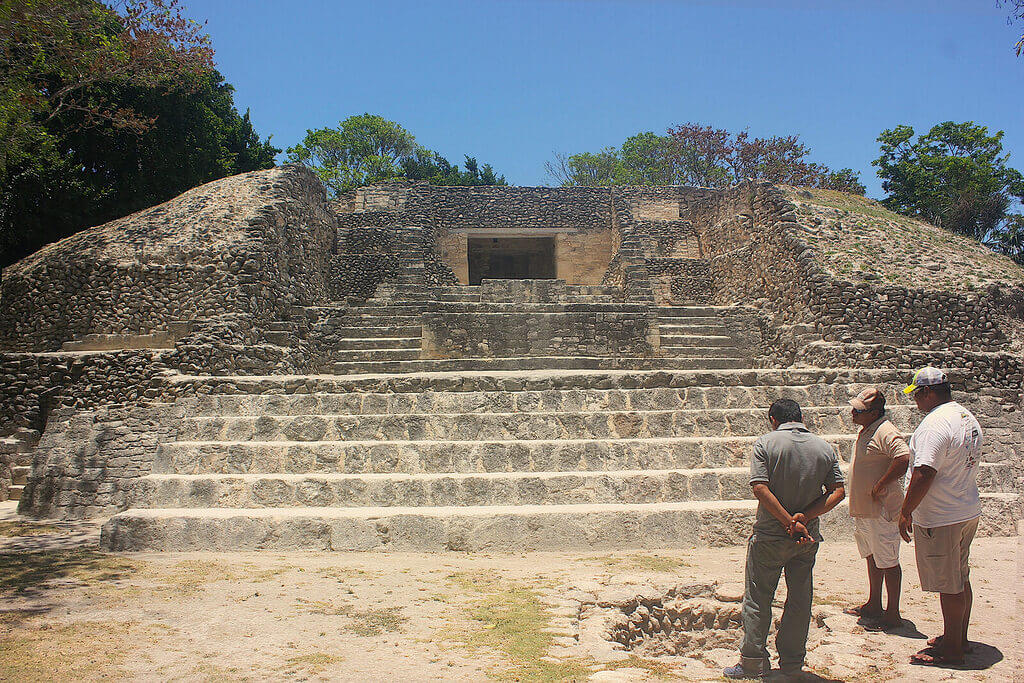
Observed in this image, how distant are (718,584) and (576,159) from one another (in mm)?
34976

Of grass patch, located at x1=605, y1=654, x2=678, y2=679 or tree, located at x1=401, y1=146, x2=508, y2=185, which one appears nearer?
grass patch, located at x1=605, y1=654, x2=678, y2=679

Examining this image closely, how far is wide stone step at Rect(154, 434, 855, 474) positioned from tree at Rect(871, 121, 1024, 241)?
61.5 ft

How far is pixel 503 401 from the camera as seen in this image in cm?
713

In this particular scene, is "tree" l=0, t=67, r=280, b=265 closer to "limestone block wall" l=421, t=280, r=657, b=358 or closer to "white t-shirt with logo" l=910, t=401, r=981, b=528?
"limestone block wall" l=421, t=280, r=657, b=358

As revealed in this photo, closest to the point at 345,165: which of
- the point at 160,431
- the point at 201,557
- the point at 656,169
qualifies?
the point at 656,169

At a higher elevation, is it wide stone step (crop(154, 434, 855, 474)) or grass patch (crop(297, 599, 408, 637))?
wide stone step (crop(154, 434, 855, 474))

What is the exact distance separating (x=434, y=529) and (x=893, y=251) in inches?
392

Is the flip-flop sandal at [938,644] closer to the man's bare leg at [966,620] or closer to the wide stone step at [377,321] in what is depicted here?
the man's bare leg at [966,620]

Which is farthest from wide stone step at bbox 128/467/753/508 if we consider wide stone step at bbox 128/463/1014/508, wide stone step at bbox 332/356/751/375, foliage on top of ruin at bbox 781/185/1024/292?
foliage on top of ruin at bbox 781/185/1024/292

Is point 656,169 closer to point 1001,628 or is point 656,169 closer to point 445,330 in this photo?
point 445,330

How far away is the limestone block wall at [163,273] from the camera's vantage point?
9961 millimetres

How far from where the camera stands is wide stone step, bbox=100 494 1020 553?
212 inches

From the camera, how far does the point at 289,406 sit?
725cm

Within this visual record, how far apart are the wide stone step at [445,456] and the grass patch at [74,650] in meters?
2.65
